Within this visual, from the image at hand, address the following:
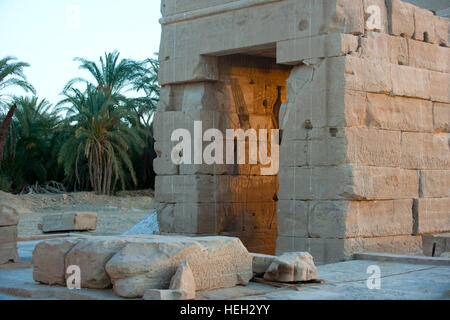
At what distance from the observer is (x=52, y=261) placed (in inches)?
229

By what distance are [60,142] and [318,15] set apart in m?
18.7

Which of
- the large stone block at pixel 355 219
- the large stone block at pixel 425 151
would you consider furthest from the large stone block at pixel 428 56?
the large stone block at pixel 355 219

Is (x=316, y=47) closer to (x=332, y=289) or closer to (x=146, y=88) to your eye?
(x=332, y=289)

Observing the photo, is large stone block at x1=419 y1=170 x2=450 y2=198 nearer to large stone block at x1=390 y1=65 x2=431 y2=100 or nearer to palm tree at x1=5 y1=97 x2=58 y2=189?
large stone block at x1=390 y1=65 x2=431 y2=100

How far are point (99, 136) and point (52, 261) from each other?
17.5 m

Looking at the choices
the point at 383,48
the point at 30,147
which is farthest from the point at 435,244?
the point at 30,147

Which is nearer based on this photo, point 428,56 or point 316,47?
point 316,47

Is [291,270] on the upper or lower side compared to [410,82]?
lower

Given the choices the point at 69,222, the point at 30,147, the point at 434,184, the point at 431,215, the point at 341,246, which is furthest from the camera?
the point at 30,147

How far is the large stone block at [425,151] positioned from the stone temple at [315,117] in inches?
0.7

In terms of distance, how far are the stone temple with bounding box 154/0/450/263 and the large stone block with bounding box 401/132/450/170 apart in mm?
18

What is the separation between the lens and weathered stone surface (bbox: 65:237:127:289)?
17.8 ft

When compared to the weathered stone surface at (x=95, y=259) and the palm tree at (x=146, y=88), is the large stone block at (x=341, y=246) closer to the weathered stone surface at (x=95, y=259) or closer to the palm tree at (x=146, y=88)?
the weathered stone surface at (x=95, y=259)
